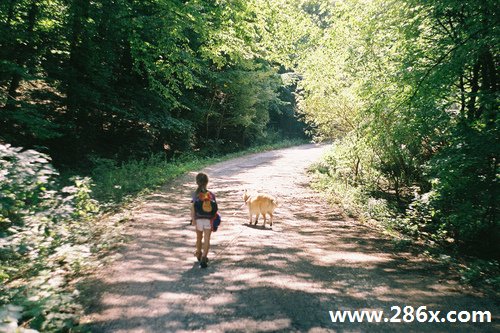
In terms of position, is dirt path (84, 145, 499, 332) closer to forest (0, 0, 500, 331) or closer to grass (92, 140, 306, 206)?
forest (0, 0, 500, 331)

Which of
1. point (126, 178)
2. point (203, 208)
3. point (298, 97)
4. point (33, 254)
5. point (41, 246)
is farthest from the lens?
point (298, 97)

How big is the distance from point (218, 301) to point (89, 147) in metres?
13.2

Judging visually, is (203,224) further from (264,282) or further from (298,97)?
(298,97)

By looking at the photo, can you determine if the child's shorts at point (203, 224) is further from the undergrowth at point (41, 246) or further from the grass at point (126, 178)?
the grass at point (126, 178)

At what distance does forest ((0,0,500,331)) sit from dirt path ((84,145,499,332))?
0.89m

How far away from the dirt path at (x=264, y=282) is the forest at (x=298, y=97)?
2.91ft

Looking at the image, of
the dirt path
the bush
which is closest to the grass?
the dirt path

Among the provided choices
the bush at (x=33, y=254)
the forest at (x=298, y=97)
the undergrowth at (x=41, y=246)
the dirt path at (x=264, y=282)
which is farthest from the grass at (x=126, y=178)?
the bush at (x=33, y=254)

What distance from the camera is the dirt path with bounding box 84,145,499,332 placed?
4055mm

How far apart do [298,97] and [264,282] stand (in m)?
13.9

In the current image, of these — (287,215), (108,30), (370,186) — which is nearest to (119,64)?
(108,30)

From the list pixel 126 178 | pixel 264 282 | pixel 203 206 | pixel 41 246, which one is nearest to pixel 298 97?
pixel 126 178

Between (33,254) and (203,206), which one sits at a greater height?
(203,206)

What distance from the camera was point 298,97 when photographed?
17672 mm
